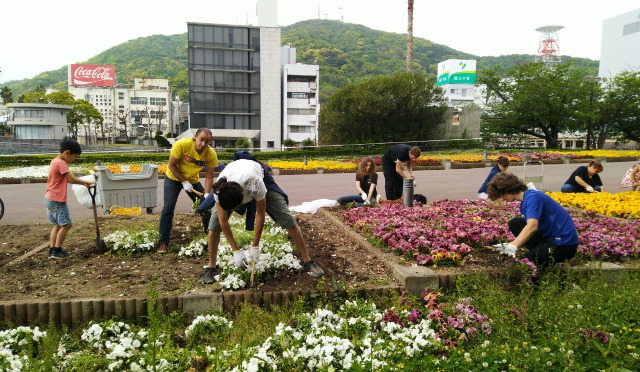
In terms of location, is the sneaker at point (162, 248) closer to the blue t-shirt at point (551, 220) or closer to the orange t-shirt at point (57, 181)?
the orange t-shirt at point (57, 181)

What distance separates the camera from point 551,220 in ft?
15.2

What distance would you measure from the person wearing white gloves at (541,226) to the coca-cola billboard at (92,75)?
3816 inches

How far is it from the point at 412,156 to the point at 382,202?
1085 millimetres

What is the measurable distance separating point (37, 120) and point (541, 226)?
6505cm

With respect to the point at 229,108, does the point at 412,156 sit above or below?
below

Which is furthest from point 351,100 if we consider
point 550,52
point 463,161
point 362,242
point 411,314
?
point 550,52

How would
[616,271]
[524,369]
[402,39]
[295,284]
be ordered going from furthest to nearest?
[402,39], [616,271], [295,284], [524,369]

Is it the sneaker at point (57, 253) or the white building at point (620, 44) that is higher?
the white building at point (620, 44)

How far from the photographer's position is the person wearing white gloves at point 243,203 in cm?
384

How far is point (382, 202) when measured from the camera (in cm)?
873

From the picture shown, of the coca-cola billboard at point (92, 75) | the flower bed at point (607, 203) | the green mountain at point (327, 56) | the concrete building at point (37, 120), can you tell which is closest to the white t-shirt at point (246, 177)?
the flower bed at point (607, 203)

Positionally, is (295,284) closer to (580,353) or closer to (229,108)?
(580,353)

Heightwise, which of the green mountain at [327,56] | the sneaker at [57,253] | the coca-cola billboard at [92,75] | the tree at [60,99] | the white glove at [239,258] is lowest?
the sneaker at [57,253]

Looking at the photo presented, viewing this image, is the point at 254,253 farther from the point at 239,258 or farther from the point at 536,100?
the point at 536,100
